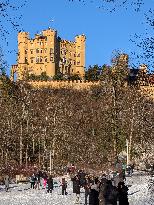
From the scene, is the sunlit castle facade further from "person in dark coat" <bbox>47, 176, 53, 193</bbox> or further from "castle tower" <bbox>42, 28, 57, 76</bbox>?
"person in dark coat" <bbox>47, 176, 53, 193</bbox>

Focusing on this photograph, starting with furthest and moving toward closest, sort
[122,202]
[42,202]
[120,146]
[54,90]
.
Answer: [54,90] < [120,146] < [42,202] < [122,202]

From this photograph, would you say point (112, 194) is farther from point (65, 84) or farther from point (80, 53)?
point (80, 53)

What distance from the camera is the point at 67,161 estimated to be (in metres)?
52.1

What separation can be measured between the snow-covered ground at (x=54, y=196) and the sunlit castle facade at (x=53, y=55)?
70.7 meters

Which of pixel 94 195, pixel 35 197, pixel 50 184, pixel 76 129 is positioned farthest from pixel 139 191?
pixel 76 129

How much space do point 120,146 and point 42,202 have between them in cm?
2484

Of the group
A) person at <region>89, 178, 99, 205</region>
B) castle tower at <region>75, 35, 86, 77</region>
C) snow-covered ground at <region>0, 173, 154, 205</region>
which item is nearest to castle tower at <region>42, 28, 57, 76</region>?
castle tower at <region>75, 35, 86, 77</region>

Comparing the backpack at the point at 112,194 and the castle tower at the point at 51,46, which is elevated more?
the castle tower at the point at 51,46

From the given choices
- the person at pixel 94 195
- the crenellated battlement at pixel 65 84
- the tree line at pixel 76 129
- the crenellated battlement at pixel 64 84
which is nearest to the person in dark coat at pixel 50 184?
the tree line at pixel 76 129

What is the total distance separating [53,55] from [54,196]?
8073 cm

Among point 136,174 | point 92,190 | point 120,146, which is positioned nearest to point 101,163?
point 120,146

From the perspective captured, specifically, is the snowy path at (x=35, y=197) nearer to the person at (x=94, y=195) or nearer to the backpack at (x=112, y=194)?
the person at (x=94, y=195)

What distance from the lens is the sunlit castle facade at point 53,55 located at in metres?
104

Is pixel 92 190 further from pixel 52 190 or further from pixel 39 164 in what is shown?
pixel 39 164
